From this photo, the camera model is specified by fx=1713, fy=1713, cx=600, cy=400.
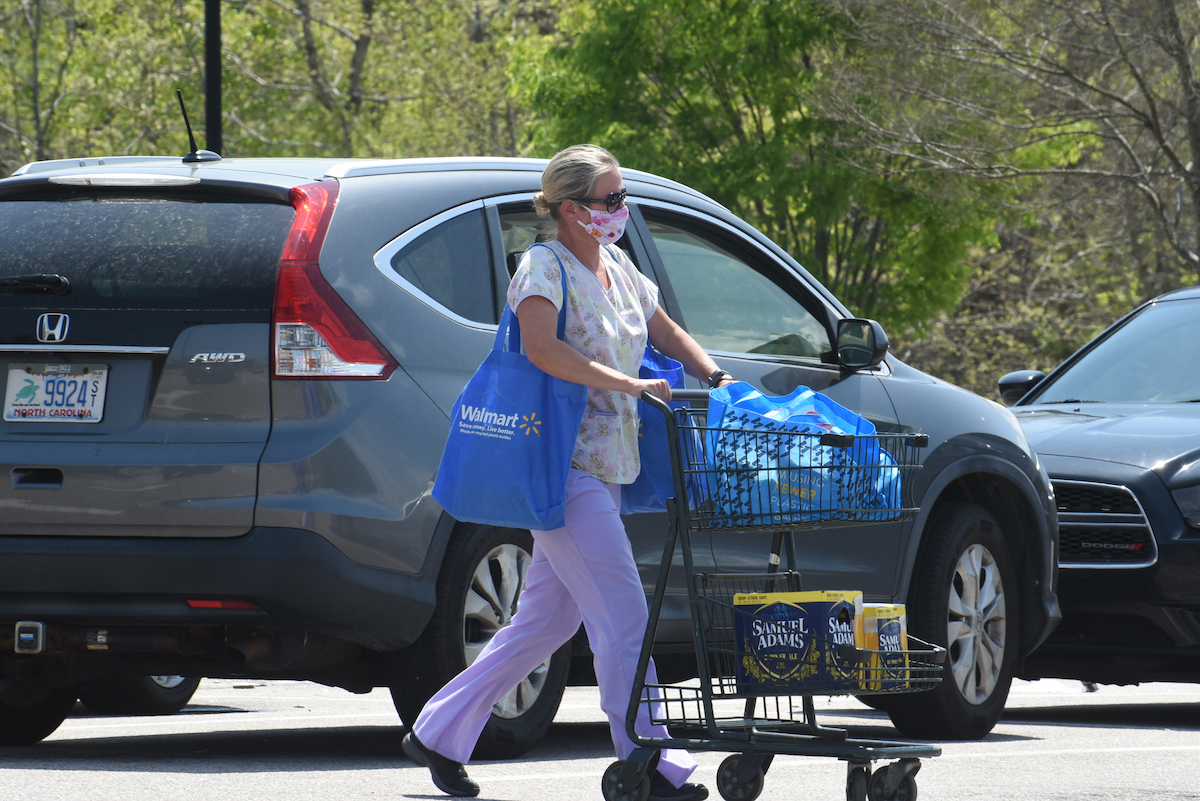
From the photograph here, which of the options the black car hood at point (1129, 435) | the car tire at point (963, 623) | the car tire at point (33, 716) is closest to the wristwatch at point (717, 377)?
the car tire at point (963, 623)

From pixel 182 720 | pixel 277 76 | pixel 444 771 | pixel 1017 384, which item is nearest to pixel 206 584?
pixel 444 771

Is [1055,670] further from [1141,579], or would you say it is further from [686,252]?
[686,252]

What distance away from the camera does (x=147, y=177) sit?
5.31 meters

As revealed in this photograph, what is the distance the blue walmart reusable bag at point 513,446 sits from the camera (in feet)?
13.9

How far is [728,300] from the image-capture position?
630cm

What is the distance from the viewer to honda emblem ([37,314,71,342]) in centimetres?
504

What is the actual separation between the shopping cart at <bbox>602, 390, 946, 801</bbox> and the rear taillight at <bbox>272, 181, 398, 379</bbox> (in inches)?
45.3

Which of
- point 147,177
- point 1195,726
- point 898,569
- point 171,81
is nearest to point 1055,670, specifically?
point 1195,726

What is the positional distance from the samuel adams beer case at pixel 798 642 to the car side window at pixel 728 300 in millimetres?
2111

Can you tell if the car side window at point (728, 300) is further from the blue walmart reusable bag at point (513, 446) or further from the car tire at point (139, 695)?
the car tire at point (139, 695)

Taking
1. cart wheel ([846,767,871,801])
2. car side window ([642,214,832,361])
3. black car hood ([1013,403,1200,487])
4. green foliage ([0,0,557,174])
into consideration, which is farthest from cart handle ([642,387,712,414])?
green foliage ([0,0,557,174])

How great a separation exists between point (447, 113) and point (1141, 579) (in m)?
21.5

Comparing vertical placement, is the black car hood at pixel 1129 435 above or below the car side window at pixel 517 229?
below

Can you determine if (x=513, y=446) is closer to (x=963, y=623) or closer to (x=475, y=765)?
(x=475, y=765)
